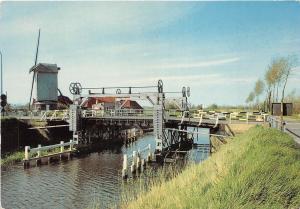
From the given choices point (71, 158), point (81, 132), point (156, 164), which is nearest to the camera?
point (156, 164)

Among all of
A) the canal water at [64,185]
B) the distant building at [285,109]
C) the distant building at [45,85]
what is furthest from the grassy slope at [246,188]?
A: the distant building at [45,85]

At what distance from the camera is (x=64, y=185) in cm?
2197

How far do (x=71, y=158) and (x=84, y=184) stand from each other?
988 cm

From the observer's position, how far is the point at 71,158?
31797 mm

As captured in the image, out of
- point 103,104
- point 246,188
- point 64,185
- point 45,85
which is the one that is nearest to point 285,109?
point 64,185

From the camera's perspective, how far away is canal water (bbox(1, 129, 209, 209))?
1827 centimetres

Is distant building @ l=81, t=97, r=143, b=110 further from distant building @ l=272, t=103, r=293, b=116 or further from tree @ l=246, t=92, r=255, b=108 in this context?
distant building @ l=272, t=103, r=293, b=116

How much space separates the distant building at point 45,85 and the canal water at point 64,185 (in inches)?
992

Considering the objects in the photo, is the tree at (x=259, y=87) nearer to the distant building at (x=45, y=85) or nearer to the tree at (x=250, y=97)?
the tree at (x=250, y=97)

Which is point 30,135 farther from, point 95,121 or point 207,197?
point 207,197

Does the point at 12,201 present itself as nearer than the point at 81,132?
Yes

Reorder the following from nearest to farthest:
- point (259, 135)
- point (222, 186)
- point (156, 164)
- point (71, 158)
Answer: point (222, 186) < point (259, 135) < point (156, 164) < point (71, 158)

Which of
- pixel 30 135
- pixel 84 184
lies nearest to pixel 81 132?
pixel 30 135

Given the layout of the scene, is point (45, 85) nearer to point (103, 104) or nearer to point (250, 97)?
point (103, 104)
